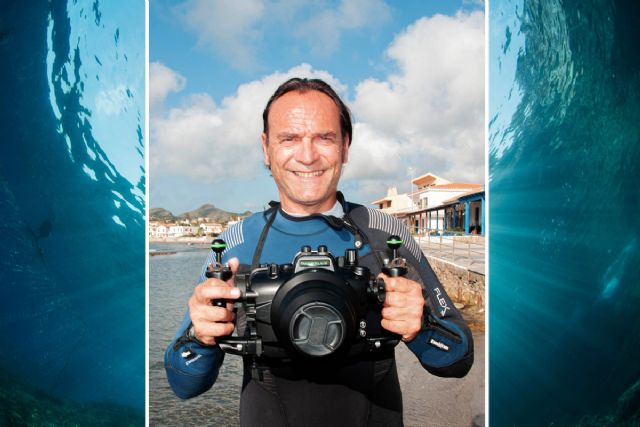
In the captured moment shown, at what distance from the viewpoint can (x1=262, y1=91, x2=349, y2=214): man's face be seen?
128 cm

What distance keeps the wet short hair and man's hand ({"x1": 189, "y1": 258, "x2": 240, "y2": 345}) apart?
62cm

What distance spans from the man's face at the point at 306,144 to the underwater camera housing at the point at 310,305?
1.16 ft

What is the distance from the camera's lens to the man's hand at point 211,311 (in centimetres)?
96

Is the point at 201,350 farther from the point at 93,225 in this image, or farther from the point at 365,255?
the point at 93,225

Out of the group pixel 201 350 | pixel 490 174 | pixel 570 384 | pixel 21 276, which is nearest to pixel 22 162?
pixel 21 276

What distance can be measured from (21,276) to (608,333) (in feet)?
14.4

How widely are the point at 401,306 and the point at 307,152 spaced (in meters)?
0.55

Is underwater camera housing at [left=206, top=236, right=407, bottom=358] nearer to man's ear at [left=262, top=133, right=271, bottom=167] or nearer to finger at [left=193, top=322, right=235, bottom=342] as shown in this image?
finger at [left=193, top=322, right=235, bottom=342]

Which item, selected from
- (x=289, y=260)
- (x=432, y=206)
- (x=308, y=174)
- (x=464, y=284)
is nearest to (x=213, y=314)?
(x=289, y=260)

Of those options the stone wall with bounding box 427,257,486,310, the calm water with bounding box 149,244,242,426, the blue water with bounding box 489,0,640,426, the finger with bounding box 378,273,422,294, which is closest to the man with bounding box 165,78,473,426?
the finger with bounding box 378,273,422,294

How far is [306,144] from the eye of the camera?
1.28 metres

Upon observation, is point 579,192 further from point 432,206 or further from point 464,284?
point 432,206

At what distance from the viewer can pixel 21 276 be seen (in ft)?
9.02

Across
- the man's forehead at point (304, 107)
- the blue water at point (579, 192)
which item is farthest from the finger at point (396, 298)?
the blue water at point (579, 192)
